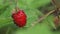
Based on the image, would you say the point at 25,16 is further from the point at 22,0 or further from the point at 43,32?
the point at 43,32

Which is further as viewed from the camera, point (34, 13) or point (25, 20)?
point (34, 13)

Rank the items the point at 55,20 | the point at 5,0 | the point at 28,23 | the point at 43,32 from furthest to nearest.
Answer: the point at 43,32 → the point at 55,20 → the point at 5,0 → the point at 28,23

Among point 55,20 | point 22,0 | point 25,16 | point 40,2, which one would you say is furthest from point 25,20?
point 40,2

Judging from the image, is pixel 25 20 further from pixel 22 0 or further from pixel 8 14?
pixel 22 0

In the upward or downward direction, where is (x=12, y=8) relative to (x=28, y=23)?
upward

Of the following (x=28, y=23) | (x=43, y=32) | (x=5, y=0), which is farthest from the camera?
(x=43, y=32)

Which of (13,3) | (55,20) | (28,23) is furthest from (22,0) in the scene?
(55,20)

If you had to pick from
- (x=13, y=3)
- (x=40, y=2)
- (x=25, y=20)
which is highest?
(x=40, y=2)
